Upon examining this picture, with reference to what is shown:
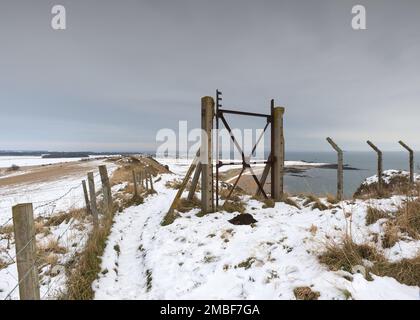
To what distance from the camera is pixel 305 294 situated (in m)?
2.71

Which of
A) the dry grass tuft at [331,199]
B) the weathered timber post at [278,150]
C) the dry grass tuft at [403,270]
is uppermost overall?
the weathered timber post at [278,150]

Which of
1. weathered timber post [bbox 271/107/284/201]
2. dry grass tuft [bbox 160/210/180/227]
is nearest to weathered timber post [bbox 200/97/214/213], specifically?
dry grass tuft [bbox 160/210/180/227]

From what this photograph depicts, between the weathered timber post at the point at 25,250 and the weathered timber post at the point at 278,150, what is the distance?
718cm

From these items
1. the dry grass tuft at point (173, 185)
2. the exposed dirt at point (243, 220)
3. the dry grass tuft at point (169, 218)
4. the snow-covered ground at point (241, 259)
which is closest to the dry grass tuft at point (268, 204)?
the snow-covered ground at point (241, 259)

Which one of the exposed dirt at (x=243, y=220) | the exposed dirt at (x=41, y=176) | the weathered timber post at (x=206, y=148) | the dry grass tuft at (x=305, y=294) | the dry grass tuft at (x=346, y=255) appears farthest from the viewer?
the exposed dirt at (x=41, y=176)

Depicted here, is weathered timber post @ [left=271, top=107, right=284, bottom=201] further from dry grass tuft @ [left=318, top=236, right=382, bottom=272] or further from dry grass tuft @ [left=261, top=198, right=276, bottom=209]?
dry grass tuft @ [left=318, top=236, right=382, bottom=272]

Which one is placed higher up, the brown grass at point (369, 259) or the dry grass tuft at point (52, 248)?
the brown grass at point (369, 259)

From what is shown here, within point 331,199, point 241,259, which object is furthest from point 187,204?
point 331,199

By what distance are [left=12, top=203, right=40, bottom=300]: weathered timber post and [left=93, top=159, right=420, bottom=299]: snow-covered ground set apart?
4.27ft

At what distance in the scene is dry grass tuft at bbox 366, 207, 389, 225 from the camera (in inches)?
172

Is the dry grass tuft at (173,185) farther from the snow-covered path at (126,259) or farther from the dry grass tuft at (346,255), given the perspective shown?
the dry grass tuft at (346,255)

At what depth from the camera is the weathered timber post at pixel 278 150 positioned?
8.23 m
